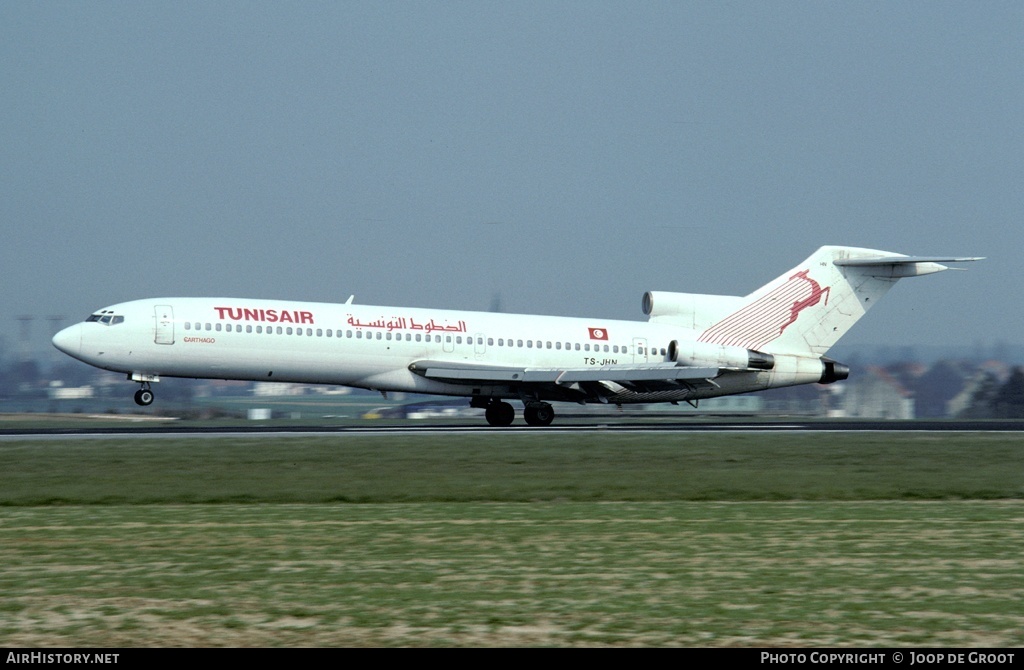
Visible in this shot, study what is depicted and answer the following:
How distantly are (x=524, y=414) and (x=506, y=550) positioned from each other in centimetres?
2524

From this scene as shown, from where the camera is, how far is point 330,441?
2811 centimetres

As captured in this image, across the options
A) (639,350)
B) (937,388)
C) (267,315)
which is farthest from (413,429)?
(937,388)

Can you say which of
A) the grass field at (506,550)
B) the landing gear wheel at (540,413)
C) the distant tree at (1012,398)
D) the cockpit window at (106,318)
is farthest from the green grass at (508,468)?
the distant tree at (1012,398)

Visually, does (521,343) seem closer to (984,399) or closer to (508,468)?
(508,468)

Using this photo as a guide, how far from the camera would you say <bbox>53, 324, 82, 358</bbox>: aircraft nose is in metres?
33.8

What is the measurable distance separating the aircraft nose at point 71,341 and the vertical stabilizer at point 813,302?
20375mm

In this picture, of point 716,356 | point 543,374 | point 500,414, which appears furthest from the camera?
point 500,414

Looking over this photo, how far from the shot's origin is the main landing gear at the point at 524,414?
3772 centimetres

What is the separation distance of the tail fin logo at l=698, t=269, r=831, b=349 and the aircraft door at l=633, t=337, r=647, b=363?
2.10 meters

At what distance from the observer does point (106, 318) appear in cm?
3397

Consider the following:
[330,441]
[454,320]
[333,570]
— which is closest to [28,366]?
[454,320]

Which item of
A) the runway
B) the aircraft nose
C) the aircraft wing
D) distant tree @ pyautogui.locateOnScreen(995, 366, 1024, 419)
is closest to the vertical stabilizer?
the runway
